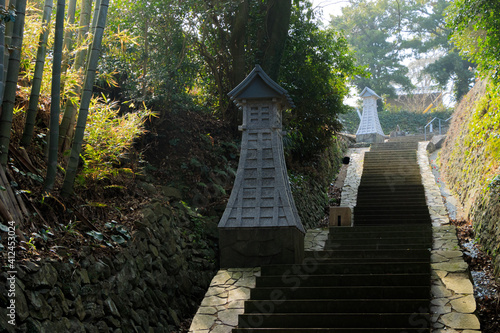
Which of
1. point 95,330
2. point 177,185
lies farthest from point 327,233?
point 95,330

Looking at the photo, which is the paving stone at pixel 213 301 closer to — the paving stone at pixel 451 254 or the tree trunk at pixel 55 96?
the tree trunk at pixel 55 96

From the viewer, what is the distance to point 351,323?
17.8 feet

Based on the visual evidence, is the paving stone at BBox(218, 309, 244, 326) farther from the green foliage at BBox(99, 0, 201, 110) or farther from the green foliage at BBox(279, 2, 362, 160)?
the green foliage at BBox(279, 2, 362, 160)

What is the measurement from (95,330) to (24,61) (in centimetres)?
335

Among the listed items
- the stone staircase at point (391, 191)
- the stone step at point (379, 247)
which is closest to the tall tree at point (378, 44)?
the stone staircase at point (391, 191)

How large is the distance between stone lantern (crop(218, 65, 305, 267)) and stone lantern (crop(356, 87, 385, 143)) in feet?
49.9

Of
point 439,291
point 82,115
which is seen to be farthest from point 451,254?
point 82,115

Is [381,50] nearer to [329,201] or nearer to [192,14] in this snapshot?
[329,201]

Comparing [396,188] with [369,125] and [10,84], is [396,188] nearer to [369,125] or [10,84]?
[369,125]

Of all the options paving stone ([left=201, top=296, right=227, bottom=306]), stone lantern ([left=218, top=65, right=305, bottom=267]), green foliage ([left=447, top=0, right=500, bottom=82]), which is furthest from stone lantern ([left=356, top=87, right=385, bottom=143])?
paving stone ([left=201, top=296, right=227, bottom=306])

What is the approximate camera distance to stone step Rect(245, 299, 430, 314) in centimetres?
559

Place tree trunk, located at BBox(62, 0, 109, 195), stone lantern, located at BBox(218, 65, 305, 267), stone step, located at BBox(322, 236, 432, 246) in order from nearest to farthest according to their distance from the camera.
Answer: tree trunk, located at BBox(62, 0, 109, 195) < stone lantern, located at BBox(218, 65, 305, 267) < stone step, located at BBox(322, 236, 432, 246)

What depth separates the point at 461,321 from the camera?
17.6 ft

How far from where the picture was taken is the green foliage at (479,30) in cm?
923
